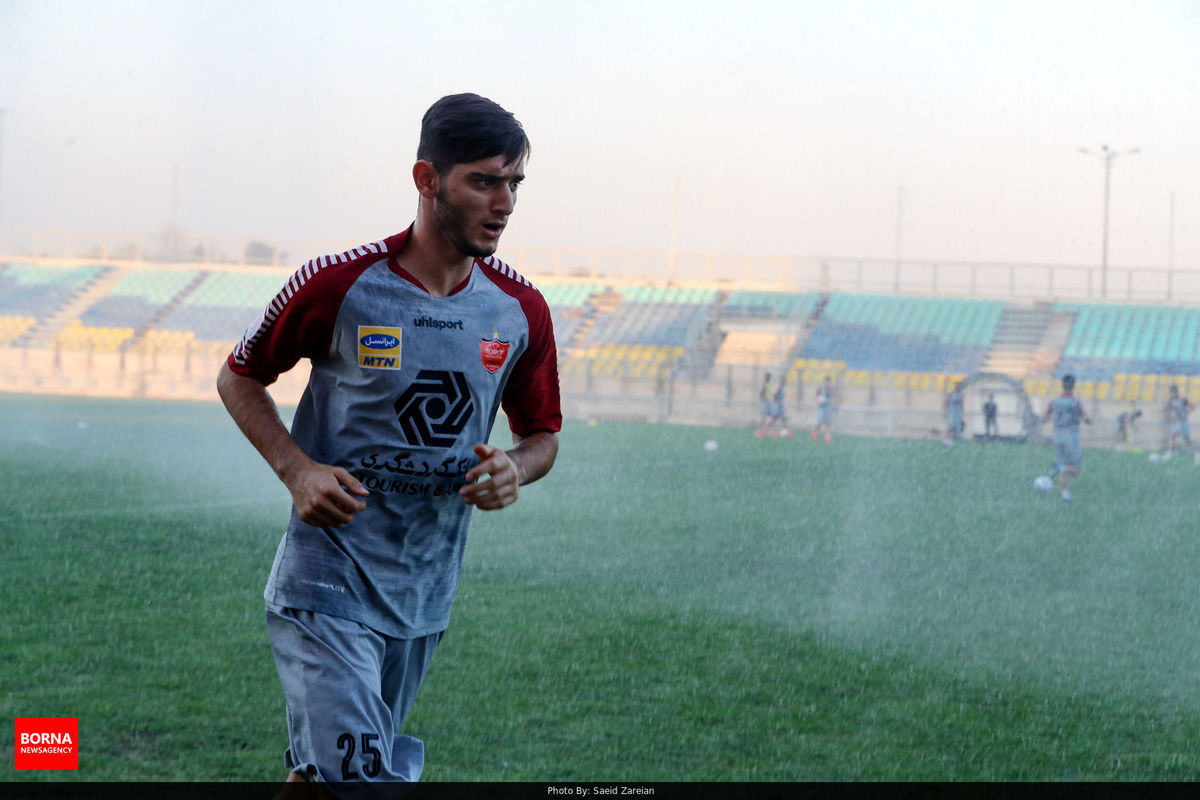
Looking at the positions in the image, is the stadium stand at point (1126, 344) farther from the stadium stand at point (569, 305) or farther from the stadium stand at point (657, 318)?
the stadium stand at point (569, 305)

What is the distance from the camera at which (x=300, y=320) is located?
1968 millimetres

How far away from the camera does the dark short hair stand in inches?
77.8

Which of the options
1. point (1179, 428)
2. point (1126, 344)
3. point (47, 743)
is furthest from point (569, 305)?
point (47, 743)

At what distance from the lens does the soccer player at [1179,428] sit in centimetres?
A: 1440

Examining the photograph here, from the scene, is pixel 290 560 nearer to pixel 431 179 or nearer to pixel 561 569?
pixel 431 179

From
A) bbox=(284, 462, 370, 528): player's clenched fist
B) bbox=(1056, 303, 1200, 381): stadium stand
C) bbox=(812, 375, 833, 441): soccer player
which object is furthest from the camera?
bbox=(812, 375, 833, 441): soccer player

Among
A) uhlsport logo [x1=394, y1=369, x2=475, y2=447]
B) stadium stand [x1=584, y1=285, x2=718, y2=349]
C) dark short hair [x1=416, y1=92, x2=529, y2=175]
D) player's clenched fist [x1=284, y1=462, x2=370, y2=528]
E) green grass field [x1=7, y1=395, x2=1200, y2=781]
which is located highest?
stadium stand [x1=584, y1=285, x2=718, y2=349]

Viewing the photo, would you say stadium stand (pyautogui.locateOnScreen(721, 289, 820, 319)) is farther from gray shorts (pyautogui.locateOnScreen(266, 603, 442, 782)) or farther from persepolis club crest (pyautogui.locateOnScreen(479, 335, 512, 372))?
gray shorts (pyautogui.locateOnScreen(266, 603, 442, 782))

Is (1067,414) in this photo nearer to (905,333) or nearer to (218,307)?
(905,333)

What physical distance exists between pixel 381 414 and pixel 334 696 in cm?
42

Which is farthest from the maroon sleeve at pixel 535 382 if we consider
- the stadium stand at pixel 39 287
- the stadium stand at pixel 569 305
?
the stadium stand at pixel 39 287

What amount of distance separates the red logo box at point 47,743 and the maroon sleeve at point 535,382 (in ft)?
6.16

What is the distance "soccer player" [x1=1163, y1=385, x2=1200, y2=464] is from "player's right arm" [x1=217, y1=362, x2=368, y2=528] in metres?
14.1

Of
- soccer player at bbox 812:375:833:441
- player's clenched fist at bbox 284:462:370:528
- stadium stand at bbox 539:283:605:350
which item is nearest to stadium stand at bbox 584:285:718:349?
stadium stand at bbox 539:283:605:350
